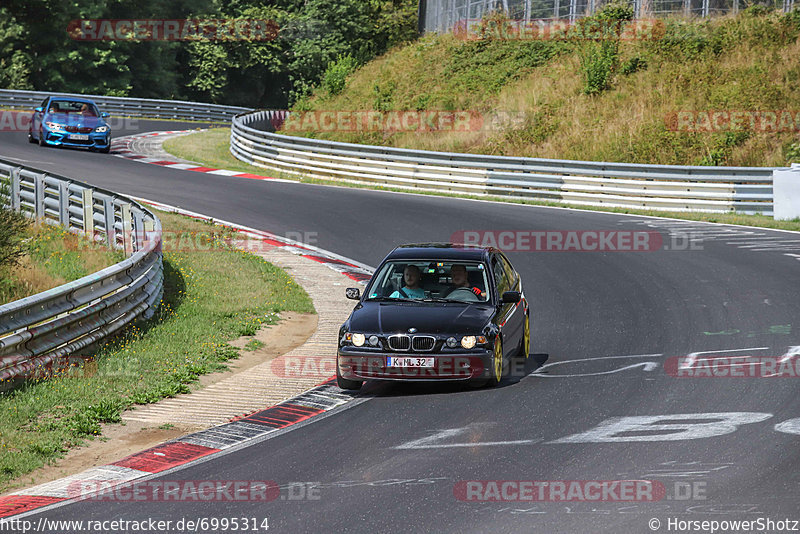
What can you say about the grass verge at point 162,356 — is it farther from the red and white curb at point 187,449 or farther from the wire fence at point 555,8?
the wire fence at point 555,8

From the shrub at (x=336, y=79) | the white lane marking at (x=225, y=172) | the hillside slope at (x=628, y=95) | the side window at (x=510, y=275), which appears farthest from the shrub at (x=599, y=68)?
the side window at (x=510, y=275)

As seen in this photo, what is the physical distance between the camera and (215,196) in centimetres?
2684

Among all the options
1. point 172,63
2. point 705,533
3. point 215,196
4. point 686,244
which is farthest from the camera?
point 172,63

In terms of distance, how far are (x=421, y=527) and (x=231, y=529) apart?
1.26 meters

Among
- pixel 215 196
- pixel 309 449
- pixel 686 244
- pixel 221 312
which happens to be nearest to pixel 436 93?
pixel 215 196

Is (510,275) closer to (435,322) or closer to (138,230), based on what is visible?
(435,322)

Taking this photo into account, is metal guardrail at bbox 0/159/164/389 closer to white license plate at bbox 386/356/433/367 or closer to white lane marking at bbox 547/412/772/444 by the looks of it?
white license plate at bbox 386/356/433/367

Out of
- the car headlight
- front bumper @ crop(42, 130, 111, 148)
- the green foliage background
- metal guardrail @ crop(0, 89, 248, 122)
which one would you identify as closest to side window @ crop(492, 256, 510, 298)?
the car headlight

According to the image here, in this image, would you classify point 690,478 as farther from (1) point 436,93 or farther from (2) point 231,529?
(1) point 436,93

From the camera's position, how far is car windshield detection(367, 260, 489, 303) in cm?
1183

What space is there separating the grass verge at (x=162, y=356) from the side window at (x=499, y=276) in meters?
3.35

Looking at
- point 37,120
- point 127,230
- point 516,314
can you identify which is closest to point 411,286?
point 516,314

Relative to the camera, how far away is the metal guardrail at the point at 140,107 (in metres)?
48.9

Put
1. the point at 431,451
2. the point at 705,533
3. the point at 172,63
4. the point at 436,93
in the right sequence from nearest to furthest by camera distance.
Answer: the point at 705,533 < the point at 431,451 < the point at 436,93 < the point at 172,63
